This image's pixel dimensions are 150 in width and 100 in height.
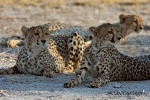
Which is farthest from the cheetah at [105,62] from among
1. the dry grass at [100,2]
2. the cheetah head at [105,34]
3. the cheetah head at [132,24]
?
the dry grass at [100,2]

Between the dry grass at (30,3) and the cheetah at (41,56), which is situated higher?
the dry grass at (30,3)

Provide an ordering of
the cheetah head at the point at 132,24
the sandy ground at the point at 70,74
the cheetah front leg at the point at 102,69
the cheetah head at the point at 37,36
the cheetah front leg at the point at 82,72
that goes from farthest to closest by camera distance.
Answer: the cheetah head at the point at 132,24 < the cheetah head at the point at 37,36 < the cheetah front leg at the point at 102,69 < the cheetah front leg at the point at 82,72 < the sandy ground at the point at 70,74

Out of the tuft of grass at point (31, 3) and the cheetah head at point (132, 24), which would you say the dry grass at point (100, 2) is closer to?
the tuft of grass at point (31, 3)

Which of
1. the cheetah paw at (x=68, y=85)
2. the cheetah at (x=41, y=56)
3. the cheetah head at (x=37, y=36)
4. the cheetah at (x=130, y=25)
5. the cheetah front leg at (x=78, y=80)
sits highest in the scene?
the cheetah at (x=130, y=25)

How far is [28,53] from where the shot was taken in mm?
9031

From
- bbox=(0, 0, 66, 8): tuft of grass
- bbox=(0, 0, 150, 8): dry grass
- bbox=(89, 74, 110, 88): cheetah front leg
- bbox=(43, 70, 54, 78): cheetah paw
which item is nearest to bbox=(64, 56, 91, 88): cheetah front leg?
bbox=(89, 74, 110, 88): cheetah front leg

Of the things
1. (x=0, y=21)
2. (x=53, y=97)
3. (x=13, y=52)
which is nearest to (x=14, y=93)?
(x=53, y=97)

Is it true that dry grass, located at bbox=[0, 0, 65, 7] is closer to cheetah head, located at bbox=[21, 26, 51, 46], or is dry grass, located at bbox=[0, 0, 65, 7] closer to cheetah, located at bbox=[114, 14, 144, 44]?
cheetah, located at bbox=[114, 14, 144, 44]

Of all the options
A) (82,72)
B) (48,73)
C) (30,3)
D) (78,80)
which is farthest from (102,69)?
(30,3)

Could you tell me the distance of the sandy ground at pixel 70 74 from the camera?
7.36m

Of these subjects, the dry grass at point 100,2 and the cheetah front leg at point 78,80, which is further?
the dry grass at point 100,2

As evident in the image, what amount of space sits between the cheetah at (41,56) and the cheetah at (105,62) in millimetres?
718

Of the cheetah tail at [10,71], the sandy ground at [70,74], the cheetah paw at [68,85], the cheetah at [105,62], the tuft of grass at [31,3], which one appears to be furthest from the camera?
the tuft of grass at [31,3]

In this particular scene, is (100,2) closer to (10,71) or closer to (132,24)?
(132,24)
